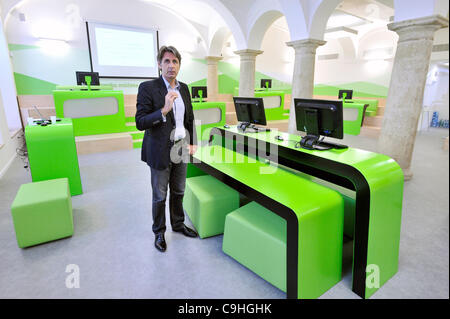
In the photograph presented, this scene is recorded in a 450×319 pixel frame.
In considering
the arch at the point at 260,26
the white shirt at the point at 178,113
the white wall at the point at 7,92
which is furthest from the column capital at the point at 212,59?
the white shirt at the point at 178,113

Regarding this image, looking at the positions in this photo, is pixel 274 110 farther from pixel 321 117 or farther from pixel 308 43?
pixel 321 117

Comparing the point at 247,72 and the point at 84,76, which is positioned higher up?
the point at 247,72

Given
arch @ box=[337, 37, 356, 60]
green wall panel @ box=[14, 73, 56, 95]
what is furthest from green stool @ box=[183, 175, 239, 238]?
arch @ box=[337, 37, 356, 60]

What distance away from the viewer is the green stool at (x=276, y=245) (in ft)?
→ 5.57

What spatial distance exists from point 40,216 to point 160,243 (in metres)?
1.09

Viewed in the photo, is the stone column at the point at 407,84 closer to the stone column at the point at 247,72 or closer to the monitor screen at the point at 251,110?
the monitor screen at the point at 251,110

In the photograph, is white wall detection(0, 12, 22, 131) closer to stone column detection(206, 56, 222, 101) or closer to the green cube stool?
the green cube stool

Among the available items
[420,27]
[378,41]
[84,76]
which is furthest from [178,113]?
[378,41]

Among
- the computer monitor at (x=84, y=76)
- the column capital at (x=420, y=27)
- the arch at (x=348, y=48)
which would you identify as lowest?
the computer monitor at (x=84, y=76)

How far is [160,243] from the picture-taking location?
2.29m

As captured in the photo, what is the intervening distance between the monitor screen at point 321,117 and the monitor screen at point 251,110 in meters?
0.75

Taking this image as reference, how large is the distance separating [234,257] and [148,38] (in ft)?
30.8

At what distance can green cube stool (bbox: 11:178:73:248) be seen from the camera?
88.1 inches

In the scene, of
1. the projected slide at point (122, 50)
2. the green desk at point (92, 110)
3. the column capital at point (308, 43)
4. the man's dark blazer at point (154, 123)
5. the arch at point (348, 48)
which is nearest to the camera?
the man's dark blazer at point (154, 123)
